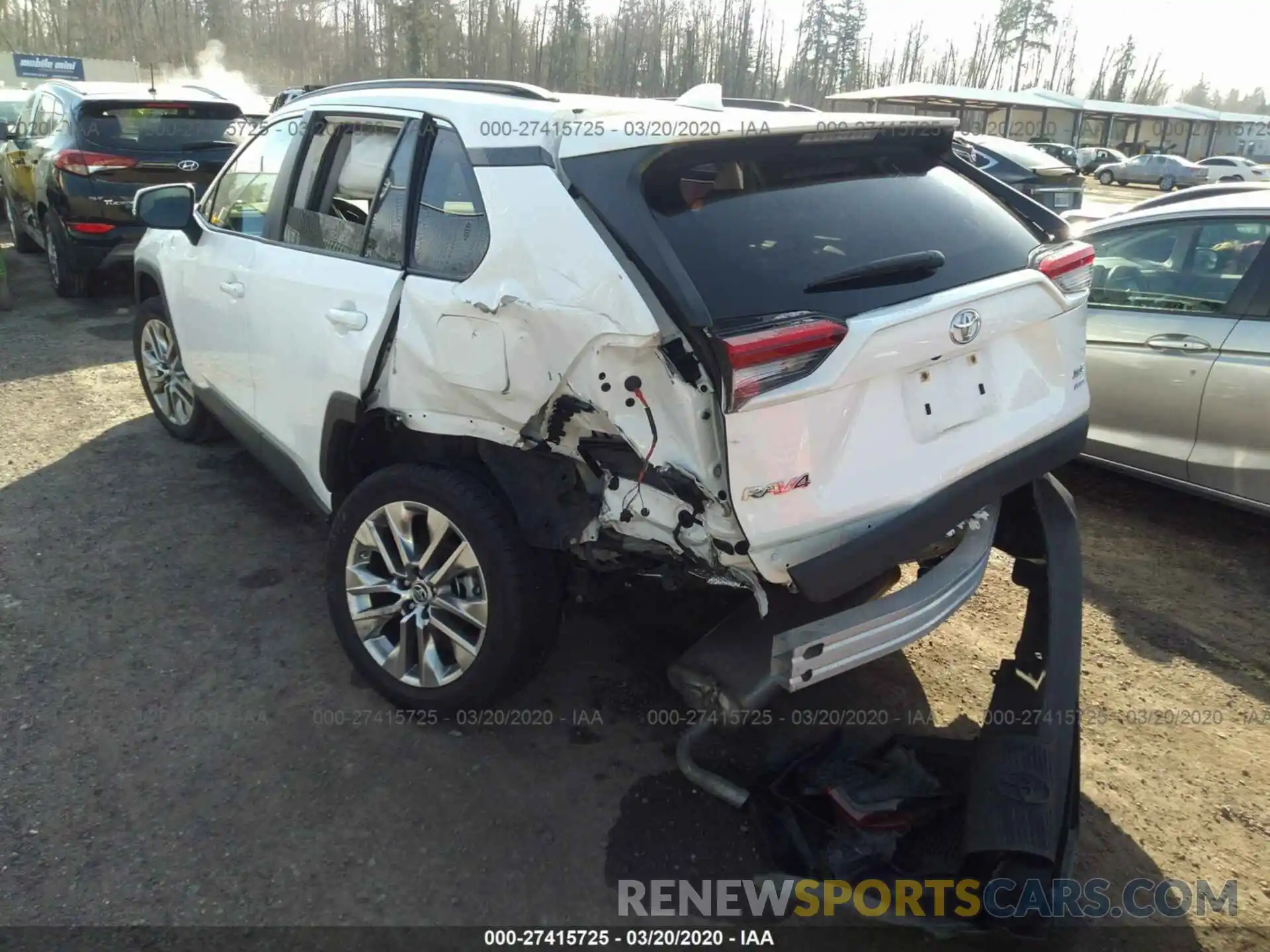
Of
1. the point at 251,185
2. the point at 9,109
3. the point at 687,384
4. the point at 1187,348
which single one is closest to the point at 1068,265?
the point at 687,384

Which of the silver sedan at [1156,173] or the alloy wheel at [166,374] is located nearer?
the alloy wheel at [166,374]

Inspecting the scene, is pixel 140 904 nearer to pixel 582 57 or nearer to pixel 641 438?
pixel 641 438

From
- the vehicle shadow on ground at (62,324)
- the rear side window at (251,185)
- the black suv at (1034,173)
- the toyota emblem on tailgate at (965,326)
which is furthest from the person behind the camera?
the black suv at (1034,173)

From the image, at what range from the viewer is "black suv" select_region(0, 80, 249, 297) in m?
7.84

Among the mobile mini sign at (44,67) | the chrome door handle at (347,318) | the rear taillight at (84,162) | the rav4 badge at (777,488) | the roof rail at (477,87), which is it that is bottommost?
the rav4 badge at (777,488)

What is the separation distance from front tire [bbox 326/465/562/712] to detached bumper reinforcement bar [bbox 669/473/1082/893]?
0.52m

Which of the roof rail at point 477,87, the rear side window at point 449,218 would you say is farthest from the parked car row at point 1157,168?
the rear side window at point 449,218

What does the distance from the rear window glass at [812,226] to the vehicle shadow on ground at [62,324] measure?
5963mm

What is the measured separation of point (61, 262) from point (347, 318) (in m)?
7.13

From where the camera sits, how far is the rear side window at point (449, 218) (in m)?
2.62

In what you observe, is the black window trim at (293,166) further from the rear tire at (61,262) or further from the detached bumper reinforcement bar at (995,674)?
the rear tire at (61,262)

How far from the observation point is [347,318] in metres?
3.02

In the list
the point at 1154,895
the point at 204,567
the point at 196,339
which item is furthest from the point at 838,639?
the point at 196,339

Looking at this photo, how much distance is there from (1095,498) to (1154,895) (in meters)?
2.84
